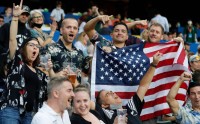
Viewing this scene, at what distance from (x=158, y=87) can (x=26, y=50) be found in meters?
2.18

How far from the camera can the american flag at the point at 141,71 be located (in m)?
8.72

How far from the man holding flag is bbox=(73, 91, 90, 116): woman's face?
53.5 inches

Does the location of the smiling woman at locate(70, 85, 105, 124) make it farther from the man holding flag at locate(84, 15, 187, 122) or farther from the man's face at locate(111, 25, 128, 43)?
the man's face at locate(111, 25, 128, 43)

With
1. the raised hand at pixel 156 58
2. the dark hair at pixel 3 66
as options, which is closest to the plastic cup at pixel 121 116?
the raised hand at pixel 156 58

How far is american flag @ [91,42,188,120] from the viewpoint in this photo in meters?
8.72

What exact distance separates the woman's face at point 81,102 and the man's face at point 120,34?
2078 mm

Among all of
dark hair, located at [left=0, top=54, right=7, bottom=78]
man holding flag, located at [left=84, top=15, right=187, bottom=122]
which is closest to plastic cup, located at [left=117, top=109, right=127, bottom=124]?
man holding flag, located at [left=84, top=15, right=187, bottom=122]

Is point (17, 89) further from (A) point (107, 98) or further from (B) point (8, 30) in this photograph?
(B) point (8, 30)

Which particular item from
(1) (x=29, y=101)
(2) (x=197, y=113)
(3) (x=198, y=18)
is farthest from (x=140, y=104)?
(3) (x=198, y=18)

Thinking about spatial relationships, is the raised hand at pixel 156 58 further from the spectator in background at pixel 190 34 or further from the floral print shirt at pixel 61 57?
the spectator in background at pixel 190 34

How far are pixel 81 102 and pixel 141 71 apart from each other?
2.00 metres

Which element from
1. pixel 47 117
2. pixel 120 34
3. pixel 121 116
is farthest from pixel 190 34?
pixel 47 117

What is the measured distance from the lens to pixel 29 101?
763 centimetres

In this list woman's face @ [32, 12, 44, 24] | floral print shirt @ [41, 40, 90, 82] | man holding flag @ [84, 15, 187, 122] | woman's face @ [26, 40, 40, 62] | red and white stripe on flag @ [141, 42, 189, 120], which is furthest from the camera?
woman's face @ [32, 12, 44, 24]
